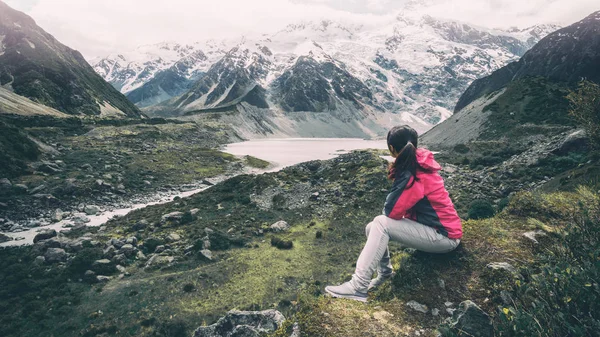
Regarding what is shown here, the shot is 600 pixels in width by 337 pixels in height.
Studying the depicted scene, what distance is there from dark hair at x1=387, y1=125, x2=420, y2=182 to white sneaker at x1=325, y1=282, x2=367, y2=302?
274cm

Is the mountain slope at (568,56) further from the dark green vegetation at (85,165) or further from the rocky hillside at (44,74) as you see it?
the rocky hillside at (44,74)

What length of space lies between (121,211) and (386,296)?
38911mm

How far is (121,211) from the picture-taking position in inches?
1473

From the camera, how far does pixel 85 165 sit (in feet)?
162

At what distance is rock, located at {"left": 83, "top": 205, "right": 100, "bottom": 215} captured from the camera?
35344 mm

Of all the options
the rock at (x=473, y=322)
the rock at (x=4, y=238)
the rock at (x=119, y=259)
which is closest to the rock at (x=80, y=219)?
the rock at (x=4, y=238)

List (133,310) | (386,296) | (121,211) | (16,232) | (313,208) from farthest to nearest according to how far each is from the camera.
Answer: (121,211)
(313,208)
(16,232)
(133,310)
(386,296)

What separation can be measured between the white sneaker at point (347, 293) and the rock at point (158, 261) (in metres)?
18.3

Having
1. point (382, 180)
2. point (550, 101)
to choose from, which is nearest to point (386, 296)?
point (382, 180)

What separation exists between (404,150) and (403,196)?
106 centimetres

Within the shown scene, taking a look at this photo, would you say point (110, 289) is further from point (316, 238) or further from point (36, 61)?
point (36, 61)

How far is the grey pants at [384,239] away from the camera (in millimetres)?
6562

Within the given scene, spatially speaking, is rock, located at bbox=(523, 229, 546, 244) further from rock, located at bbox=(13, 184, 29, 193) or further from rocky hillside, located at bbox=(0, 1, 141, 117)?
rocky hillside, located at bbox=(0, 1, 141, 117)

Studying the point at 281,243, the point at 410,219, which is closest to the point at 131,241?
the point at 281,243
